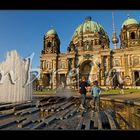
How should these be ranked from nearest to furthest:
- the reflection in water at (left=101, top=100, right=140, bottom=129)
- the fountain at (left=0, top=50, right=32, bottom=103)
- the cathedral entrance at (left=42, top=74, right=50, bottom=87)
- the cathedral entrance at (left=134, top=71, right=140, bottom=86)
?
the reflection in water at (left=101, top=100, right=140, bottom=129) < the fountain at (left=0, top=50, right=32, bottom=103) < the cathedral entrance at (left=134, top=71, right=140, bottom=86) < the cathedral entrance at (left=42, top=74, right=50, bottom=87)

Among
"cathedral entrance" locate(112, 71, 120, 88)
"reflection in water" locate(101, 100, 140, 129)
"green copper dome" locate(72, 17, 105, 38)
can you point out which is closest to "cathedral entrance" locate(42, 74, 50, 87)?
"cathedral entrance" locate(112, 71, 120, 88)

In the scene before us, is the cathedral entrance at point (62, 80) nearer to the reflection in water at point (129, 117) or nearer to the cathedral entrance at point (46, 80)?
the cathedral entrance at point (46, 80)

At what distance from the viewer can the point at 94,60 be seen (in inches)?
2443

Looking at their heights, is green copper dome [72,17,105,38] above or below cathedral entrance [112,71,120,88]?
above

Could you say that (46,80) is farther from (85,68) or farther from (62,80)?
(85,68)

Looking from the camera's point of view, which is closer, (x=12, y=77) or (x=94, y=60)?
(x=12, y=77)

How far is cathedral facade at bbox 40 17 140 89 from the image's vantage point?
5812 cm

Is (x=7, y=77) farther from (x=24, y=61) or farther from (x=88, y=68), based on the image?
(x=88, y=68)

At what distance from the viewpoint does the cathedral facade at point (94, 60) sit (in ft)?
191

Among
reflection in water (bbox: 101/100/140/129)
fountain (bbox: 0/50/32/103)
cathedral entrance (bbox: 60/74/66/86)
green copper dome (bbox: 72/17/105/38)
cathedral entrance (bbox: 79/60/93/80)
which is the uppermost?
green copper dome (bbox: 72/17/105/38)

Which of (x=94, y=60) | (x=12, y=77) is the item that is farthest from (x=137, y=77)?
(x=12, y=77)

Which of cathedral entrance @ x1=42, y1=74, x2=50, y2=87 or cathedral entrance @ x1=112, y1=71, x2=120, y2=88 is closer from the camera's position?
cathedral entrance @ x1=112, y1=71, x2=120, y2=88

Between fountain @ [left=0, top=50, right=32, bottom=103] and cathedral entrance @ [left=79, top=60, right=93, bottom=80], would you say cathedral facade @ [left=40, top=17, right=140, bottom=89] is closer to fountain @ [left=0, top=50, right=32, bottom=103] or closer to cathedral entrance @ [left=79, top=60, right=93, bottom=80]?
cathedral entrance @ [left=79, top=60, right=93, bottom=80]
